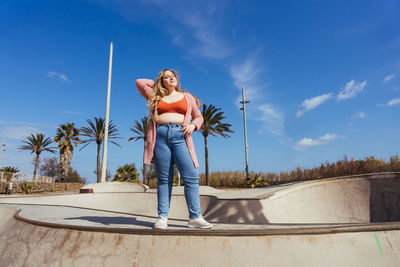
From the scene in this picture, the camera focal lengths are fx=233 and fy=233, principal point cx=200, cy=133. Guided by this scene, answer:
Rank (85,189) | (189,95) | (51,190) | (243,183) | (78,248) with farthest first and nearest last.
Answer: (51,190)
(243,183)
(85,189)
(189,95)
(78,248)

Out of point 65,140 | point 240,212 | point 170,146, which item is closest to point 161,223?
point 170,146

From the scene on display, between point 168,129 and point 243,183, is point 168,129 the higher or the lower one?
the higher one

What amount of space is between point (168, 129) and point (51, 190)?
3783 cm

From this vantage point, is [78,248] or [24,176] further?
[24,176]

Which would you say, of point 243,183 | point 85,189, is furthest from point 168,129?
point 243,183

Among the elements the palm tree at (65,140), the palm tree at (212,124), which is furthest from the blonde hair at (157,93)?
the palm tree at (65,140)

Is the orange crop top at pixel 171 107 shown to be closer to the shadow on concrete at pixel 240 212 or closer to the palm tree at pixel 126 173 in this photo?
the shadow on concrete at pixel 240 212

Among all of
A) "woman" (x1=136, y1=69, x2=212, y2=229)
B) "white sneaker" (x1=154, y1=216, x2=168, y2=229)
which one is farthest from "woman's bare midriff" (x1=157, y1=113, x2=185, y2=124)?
"white sneaker" (x1=154, y1=216, x2=168, y2=229)

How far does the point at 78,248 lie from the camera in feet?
7.75

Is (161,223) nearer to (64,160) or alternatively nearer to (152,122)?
(152,122)

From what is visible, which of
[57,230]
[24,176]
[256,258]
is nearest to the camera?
[256,258]

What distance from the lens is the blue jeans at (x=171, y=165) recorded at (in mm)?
2816

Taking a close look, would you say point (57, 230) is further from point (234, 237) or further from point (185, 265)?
point (234, 237)

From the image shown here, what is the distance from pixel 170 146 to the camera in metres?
2.90
